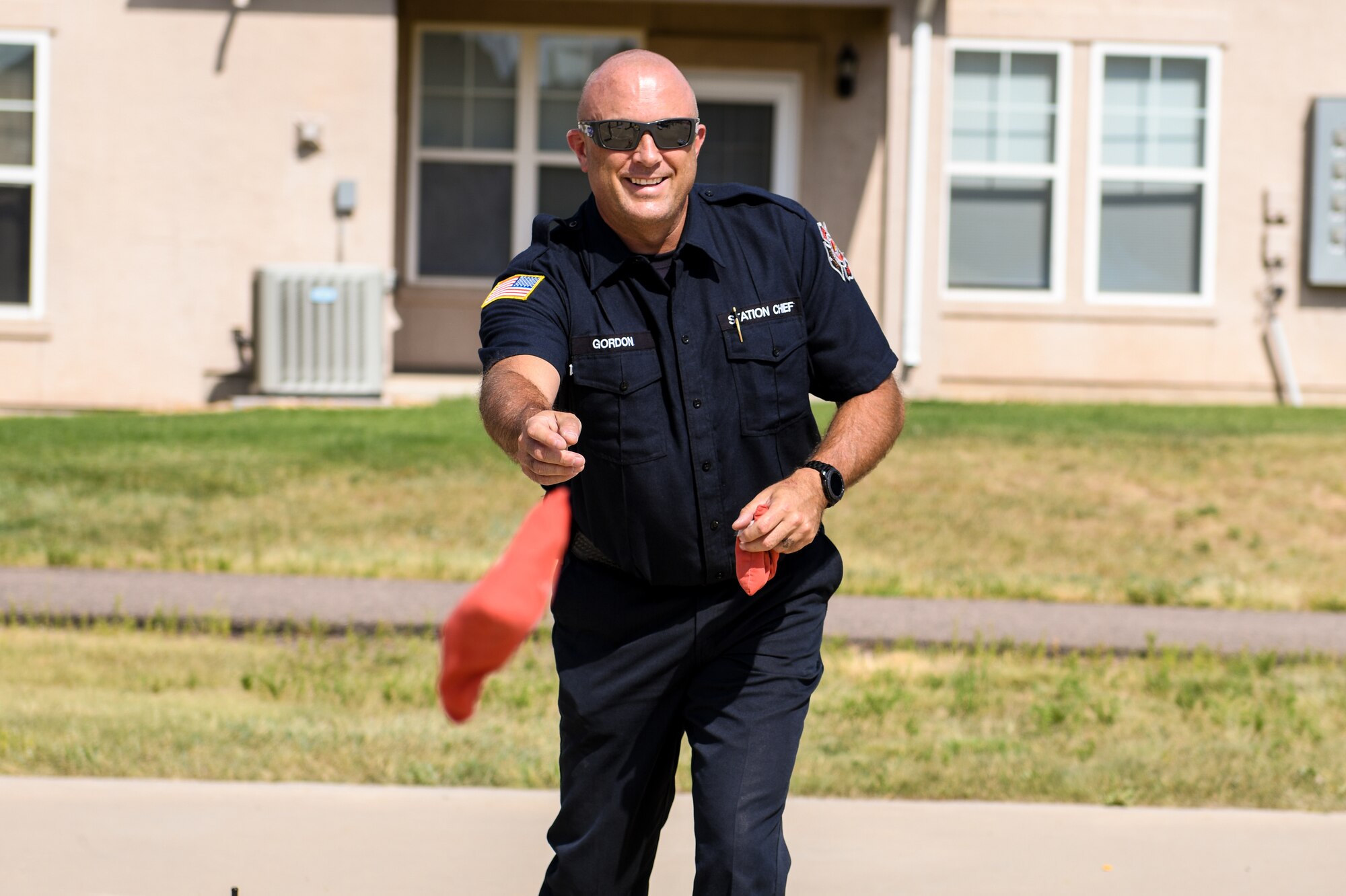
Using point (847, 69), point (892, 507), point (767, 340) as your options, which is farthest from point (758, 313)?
point (847, 69)

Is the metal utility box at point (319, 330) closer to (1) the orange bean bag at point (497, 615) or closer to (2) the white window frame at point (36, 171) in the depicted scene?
(2) the white window frame at point (36, 171)

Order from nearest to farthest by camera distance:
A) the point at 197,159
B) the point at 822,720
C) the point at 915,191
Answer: the point at 822,720
the point at 197,159
the point at 915,191

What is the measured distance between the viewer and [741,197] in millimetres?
3389

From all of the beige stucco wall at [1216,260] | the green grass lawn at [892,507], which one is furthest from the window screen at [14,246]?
the beige stucco wall at [1216,260]

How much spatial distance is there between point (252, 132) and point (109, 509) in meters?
4.69

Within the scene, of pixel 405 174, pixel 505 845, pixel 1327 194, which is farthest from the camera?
pixel 405 174

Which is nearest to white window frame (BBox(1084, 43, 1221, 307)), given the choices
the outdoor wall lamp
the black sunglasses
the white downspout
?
the white downspout

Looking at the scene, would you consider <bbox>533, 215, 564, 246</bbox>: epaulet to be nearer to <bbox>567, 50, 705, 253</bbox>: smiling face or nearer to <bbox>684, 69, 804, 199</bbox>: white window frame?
<bbox>567, 50, 705, 253</bbox>: smiling face

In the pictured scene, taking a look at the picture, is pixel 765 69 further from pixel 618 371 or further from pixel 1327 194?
pixel 618 371

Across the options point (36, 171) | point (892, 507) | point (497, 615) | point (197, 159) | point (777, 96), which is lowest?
point (892, 507)

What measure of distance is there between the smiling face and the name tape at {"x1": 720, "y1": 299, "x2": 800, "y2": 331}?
201 millimetres

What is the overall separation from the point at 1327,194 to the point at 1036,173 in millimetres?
2340

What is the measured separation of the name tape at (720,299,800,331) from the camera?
10.5ft

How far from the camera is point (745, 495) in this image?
3.19m
